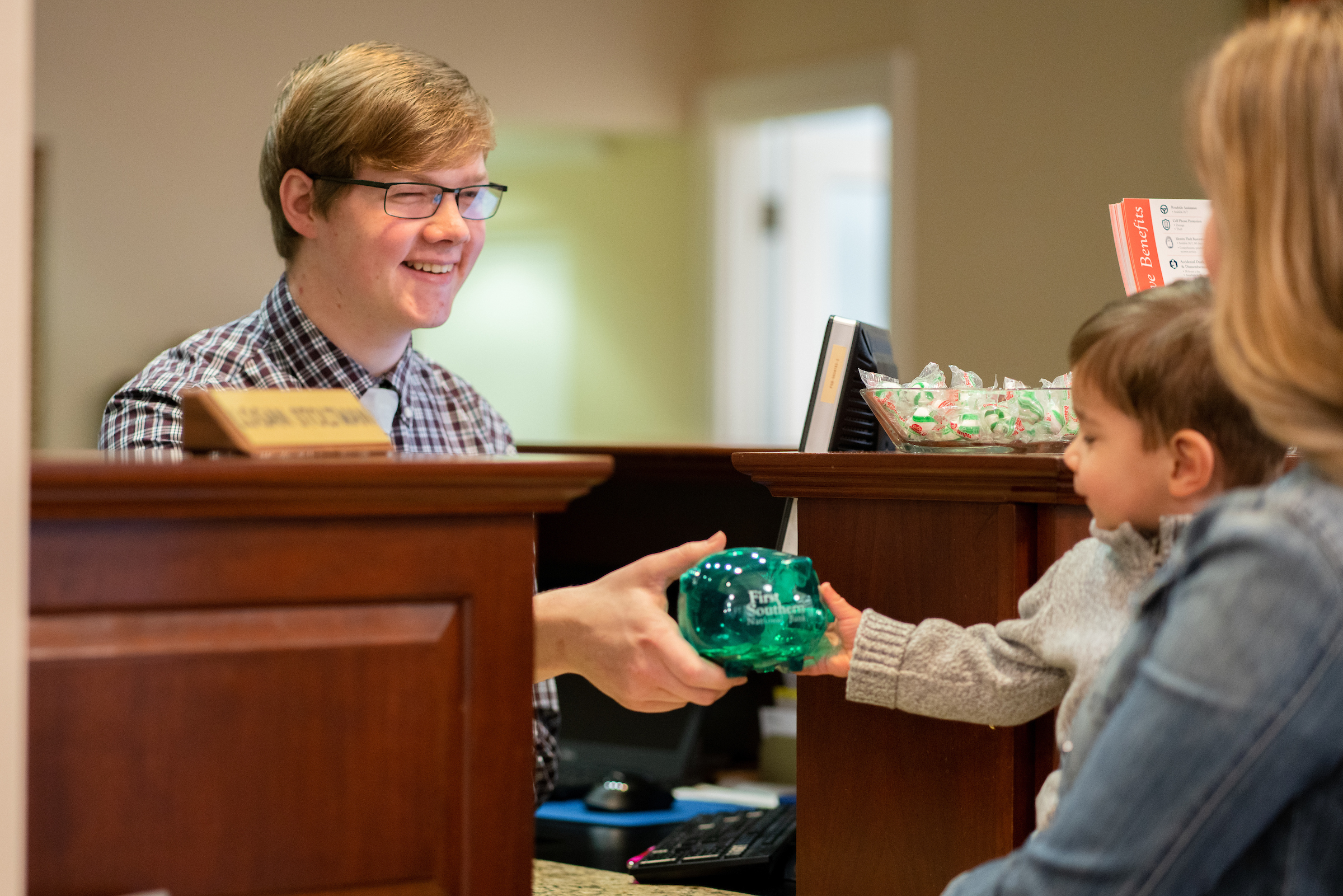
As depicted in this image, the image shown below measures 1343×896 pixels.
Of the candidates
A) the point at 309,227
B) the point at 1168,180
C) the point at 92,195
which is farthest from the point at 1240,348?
the point at 92,195

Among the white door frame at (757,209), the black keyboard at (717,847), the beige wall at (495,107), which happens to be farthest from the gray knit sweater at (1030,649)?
the white door frame at (757,209)

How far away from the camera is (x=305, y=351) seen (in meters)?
1.63

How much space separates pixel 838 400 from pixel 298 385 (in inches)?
25.3

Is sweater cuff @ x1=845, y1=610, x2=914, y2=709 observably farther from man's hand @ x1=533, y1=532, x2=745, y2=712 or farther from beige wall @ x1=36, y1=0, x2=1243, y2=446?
beige wall @ x1=36, y1=0, x2=1243, y2=446

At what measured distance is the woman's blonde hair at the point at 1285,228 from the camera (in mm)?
702

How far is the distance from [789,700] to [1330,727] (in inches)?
53.0

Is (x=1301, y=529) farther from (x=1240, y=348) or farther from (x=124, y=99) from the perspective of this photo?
(x=124, y=99)

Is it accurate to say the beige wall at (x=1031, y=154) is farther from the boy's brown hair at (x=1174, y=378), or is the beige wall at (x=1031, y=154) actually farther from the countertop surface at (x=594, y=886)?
the boy's brown hair at (x=1174, y=378)

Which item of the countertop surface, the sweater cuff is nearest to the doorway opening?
the countertop surface

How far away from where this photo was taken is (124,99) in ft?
12.9

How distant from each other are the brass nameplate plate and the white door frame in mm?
3324

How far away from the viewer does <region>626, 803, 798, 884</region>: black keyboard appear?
1339mm

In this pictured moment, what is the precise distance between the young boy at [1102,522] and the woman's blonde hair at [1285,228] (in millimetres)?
244

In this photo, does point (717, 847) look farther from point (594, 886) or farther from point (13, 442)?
Result: point (13, 442)
